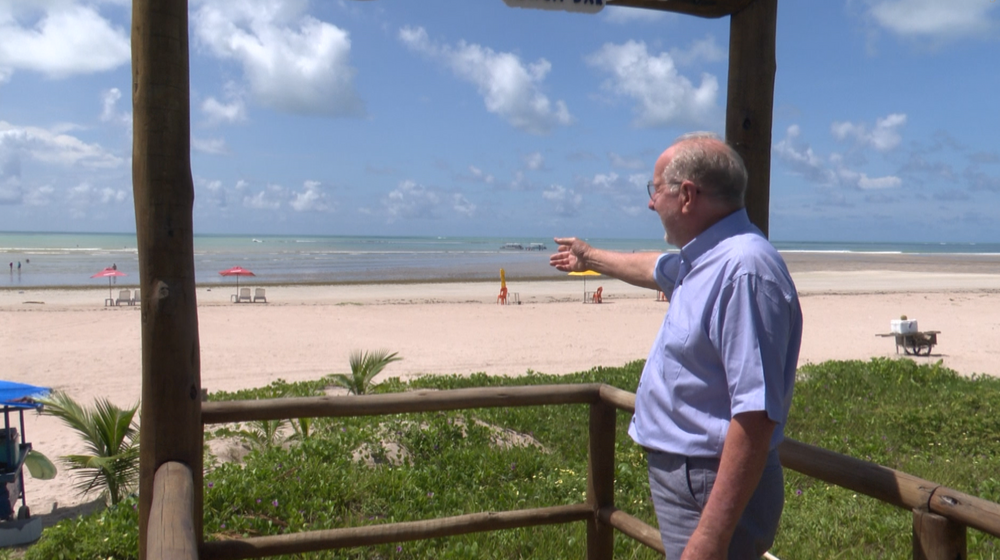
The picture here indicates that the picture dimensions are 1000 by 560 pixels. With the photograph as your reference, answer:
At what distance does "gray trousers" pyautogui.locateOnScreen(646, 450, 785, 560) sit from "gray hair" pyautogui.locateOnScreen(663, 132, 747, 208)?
25.3 inches

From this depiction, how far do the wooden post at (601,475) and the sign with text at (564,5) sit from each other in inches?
60.5

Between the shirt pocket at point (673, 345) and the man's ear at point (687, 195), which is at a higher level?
the man's ear at point (687, 195)

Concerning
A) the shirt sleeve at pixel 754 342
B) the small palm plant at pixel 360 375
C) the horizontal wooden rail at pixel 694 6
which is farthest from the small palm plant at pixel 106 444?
the shirt sleeve at pixel 754 342

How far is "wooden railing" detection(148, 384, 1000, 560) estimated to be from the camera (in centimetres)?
189

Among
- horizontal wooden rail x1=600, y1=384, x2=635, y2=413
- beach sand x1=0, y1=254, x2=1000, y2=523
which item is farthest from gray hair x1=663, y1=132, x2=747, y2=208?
beach sand x1=0, y1=254, x2=1000, y2=523

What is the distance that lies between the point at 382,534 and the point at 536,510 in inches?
24.9

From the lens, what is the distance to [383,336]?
16.7 metres

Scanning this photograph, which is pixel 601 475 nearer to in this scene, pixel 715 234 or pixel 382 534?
pixel 382 534

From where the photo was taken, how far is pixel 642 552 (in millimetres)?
4031

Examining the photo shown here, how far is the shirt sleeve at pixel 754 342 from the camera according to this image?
1.69 m

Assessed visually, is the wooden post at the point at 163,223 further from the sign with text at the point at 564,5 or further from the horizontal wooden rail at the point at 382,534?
the sign with text at the point at 564,5

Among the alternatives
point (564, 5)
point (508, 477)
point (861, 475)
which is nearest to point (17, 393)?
point (508, 477)

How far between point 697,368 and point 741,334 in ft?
0.53

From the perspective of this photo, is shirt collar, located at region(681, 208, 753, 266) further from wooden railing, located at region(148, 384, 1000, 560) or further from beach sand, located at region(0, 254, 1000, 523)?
beach sand, located at region(0, 254, 1000, 523)
